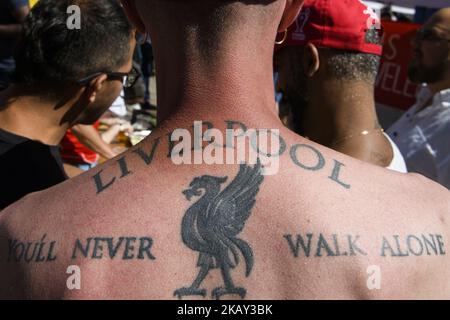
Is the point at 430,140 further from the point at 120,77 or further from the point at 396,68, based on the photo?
the point at 396,68

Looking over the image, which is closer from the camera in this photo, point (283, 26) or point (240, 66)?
point (240, 66)

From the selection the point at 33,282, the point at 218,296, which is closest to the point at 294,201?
the point at 218,296

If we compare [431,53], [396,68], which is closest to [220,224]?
[431,53]

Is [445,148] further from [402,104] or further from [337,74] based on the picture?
[402,104]

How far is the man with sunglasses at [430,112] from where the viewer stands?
3.56 m

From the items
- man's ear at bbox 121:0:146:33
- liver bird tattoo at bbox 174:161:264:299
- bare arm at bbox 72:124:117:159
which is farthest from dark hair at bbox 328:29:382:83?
bare arm at bbox 72:124:117:159

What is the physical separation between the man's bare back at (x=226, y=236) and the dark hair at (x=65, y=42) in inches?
50.0

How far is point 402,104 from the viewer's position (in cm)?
691

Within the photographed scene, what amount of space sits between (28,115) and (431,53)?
290 centimetres

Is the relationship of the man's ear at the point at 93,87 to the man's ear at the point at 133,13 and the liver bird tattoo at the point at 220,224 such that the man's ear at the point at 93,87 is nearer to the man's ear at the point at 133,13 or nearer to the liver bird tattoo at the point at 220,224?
the man's ear at the point at 133,13

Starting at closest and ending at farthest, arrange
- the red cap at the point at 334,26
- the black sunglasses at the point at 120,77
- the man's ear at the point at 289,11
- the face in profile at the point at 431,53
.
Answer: the man's ear at the point at 289,11
the red cap at the point at 334,26
the black sunglasses at the point at 120,77
the face in profile at the point at 431,53

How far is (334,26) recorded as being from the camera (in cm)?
238

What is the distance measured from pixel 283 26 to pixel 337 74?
1.00 meters

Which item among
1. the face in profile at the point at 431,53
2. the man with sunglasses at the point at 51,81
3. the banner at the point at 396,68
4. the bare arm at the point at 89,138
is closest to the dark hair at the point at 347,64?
the man with sunglasses at the point at 51,81
